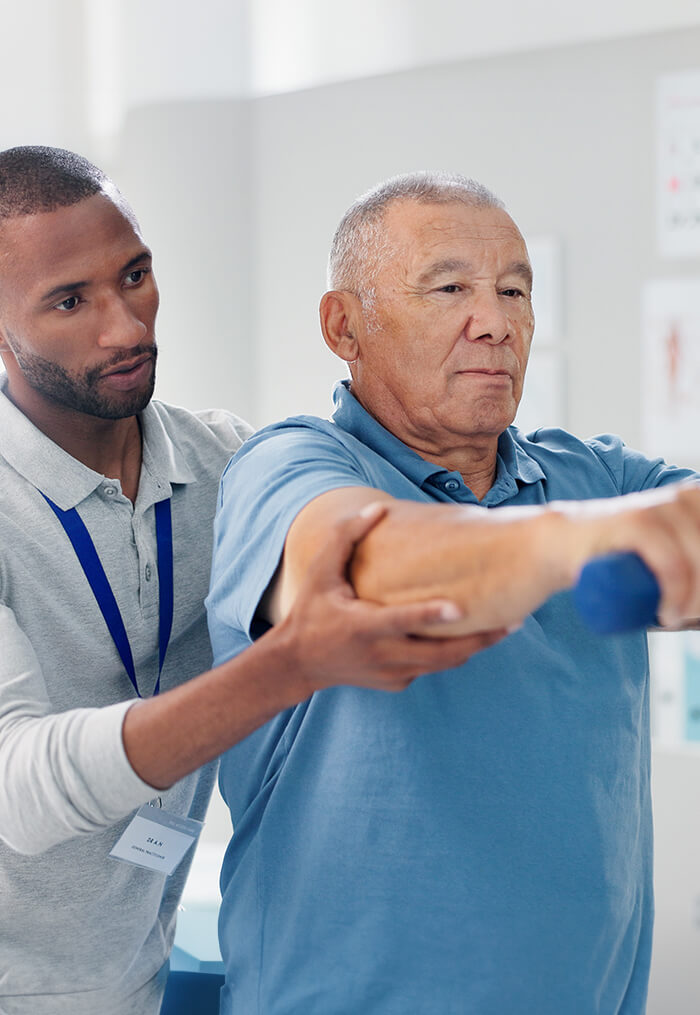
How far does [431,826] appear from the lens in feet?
3.64

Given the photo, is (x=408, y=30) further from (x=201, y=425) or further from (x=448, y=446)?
(x=448, y=446)

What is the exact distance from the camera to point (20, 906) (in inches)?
55.2

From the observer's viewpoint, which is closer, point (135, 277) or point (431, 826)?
point (431, 826)

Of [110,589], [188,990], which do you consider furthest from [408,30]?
[188,990]

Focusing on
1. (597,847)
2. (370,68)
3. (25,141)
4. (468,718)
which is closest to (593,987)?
(597,847)

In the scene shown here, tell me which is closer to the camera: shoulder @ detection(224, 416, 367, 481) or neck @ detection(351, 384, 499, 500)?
shoulder @ detection(224, 416, 367, 481)

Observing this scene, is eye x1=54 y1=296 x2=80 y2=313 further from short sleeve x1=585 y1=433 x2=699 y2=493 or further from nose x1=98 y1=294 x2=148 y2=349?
short sleeve x1=585 y1=433 x2=699 y2=493

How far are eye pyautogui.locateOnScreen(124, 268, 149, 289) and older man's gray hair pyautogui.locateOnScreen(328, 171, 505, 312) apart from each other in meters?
0.27

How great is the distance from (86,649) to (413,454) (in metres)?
0.48

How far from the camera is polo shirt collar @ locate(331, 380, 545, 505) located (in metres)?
1.30

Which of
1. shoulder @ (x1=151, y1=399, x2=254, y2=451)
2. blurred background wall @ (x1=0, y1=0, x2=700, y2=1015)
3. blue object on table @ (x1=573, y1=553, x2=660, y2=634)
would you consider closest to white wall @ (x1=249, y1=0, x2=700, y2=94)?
blurred background wall @ (x1=0, y1=0, x2=700, y2=1015)

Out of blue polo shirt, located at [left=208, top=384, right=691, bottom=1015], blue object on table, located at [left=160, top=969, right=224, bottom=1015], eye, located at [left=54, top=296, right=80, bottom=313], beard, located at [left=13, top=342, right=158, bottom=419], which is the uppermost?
eye, located at [left=54, top=296, right=80, bottom=313]

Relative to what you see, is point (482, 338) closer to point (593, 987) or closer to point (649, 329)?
point (593, 987)

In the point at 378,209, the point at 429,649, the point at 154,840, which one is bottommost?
the point at 154,840
